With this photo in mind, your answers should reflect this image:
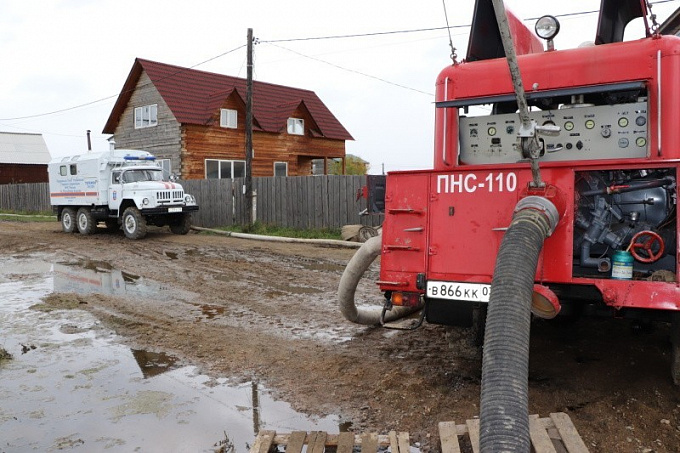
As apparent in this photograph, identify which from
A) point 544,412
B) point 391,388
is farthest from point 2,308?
point 544,412

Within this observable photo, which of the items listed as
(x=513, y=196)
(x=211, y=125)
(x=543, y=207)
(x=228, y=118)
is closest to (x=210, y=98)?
(x=228, y=118)

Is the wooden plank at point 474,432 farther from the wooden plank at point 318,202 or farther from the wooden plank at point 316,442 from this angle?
the wooden plank at point 318,202

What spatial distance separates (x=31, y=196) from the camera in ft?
110

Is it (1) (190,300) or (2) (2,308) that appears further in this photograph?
(1) (190,300)

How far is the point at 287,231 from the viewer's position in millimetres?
18859

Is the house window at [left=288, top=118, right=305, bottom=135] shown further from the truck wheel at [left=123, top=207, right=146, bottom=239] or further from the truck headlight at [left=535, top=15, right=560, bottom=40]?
the truck headlight at [left=535, top=15, right=560, bottom=40]

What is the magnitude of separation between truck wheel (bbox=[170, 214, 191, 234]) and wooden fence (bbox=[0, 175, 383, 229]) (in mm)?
2234

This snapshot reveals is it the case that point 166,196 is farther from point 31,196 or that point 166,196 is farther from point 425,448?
point 31,196

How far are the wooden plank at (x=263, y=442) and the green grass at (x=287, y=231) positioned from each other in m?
13.3

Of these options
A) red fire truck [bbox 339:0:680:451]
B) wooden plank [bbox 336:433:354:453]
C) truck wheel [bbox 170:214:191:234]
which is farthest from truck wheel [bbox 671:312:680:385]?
truck wheel [bbox 170:214:191:234]

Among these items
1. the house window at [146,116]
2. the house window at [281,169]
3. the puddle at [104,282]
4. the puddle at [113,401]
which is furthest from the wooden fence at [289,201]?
the puddle at [113,401]

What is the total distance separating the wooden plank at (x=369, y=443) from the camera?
367cm

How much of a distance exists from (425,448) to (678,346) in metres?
2.13

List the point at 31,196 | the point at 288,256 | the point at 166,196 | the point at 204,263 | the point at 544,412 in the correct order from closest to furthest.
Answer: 1. the point at 544,412
2. the point at 204,263
3. the point at 288,256
4. the point at 166,196
5. the point at 31,196
